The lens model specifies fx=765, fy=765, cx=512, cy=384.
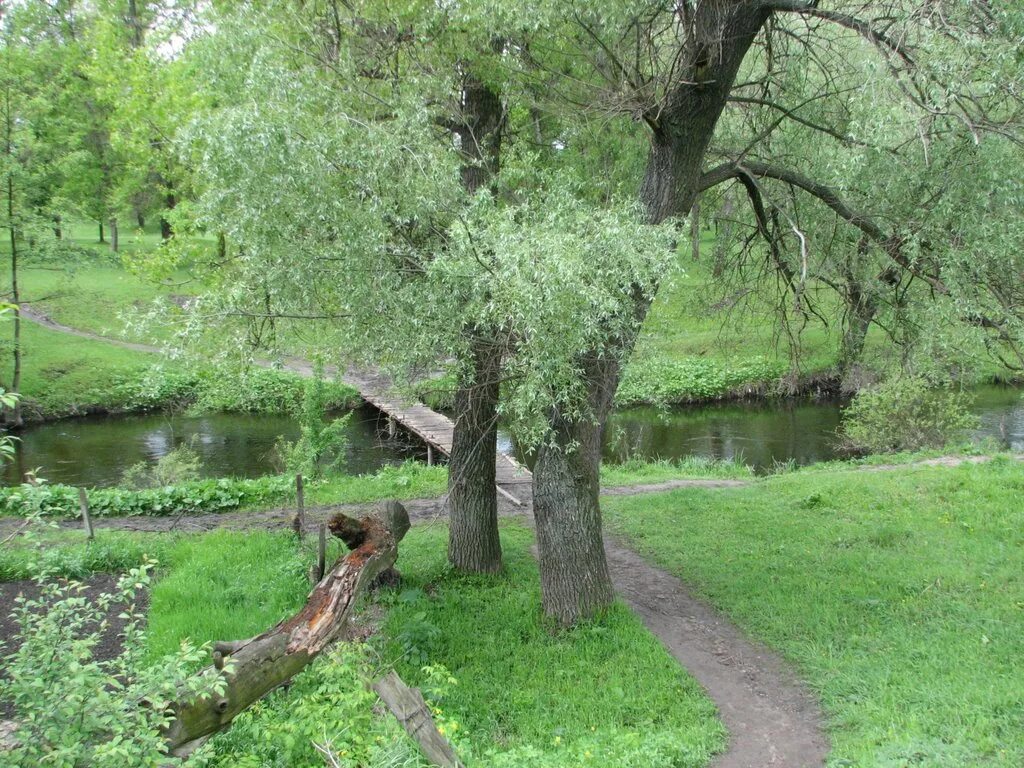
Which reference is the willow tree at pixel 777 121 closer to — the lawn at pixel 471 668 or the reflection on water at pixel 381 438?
the lawn at pixel 471 668

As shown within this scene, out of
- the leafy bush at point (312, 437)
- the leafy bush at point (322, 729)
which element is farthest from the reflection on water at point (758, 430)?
the leafy bush at point (322, 729)

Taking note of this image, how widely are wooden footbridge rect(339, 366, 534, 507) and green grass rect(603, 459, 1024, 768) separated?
1941 millimetres

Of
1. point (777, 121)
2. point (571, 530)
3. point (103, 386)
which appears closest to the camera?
point (571, 530)

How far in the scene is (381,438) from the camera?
22297mm

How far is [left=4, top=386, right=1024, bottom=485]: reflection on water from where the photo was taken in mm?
19156

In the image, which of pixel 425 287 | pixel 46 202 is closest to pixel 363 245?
pixel 425 287

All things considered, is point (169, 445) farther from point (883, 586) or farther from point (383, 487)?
point (883, 586)

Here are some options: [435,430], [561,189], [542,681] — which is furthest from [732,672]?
[435,430]

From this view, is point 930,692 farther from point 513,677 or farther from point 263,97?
point 263,97

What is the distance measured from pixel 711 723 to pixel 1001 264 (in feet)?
17.0

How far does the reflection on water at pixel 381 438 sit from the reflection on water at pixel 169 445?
3cm

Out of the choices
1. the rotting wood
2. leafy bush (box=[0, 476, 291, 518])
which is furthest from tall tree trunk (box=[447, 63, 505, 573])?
leafy bush (box=[0, 476, 291, 518])

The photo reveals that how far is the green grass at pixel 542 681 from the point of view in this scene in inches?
219

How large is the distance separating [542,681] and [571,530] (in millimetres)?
1553
